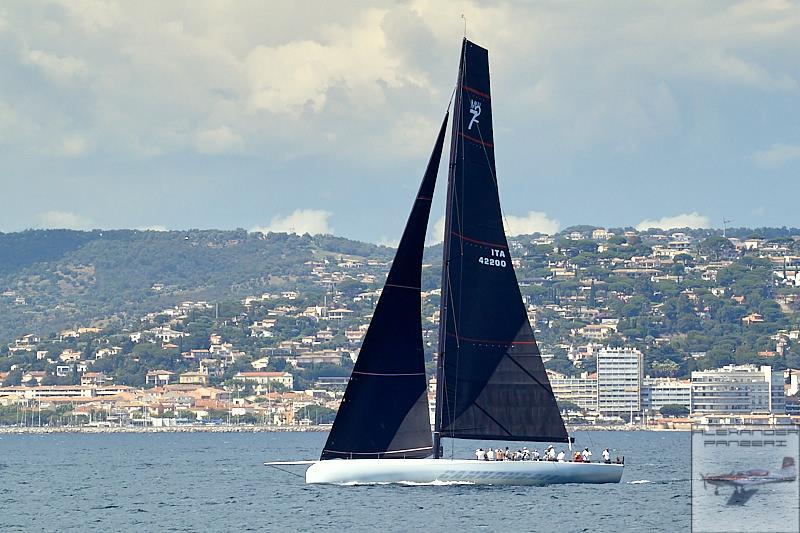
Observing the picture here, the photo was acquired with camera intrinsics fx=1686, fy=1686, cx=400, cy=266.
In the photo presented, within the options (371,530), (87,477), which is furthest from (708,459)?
(87,477)

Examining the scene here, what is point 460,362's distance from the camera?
52688mm

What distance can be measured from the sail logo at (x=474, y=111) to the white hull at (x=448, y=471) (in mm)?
10623

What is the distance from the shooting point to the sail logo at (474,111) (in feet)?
174

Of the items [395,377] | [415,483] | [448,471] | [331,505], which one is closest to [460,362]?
[395,377]

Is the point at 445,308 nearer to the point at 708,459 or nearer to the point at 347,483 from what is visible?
the point at 347,483

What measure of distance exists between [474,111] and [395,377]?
883cm

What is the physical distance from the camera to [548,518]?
4834cm

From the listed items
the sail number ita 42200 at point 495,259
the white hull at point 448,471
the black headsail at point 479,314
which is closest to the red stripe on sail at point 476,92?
the black headsail at point 479,314

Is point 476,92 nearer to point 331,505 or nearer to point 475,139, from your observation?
point 475,139

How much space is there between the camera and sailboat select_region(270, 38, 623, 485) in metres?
50.8

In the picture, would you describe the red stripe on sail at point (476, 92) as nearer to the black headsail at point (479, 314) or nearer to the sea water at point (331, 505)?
the black headsail at point (479, 314)

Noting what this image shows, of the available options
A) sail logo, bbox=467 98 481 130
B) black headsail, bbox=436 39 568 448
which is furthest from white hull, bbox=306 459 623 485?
sail logo, bbox=467 98 481 130

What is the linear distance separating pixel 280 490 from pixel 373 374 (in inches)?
502

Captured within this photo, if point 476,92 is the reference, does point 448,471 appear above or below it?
below
